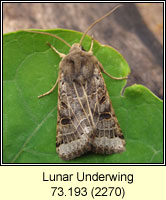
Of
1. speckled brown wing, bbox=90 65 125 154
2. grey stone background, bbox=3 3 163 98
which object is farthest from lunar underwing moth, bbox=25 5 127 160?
grey stone background, bbox=3 3 163 98

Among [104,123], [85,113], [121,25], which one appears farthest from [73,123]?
[121,25]

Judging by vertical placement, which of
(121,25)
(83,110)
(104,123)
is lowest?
(104,123)

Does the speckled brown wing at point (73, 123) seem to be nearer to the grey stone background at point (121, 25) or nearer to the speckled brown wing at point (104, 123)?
the speckled brown wing at point (104, 123)

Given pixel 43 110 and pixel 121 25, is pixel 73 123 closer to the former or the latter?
pixel 43 110

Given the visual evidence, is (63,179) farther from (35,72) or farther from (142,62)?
(142,62)

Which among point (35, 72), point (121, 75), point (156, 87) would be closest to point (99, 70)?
point (121, 75)

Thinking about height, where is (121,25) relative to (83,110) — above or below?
above
